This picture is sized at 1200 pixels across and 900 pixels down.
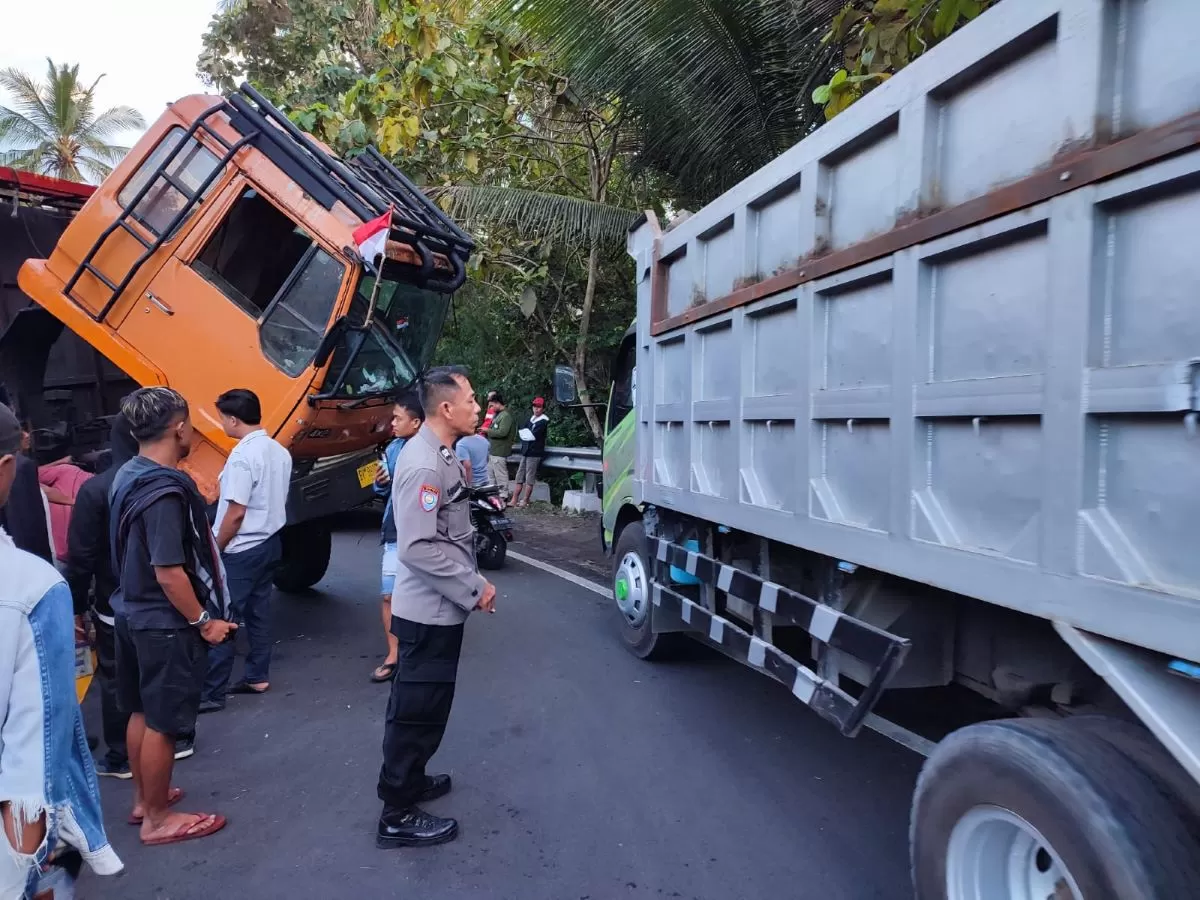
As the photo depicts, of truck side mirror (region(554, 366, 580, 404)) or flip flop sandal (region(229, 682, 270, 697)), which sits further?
truck side mirror (region(554, 366, 580, 404))

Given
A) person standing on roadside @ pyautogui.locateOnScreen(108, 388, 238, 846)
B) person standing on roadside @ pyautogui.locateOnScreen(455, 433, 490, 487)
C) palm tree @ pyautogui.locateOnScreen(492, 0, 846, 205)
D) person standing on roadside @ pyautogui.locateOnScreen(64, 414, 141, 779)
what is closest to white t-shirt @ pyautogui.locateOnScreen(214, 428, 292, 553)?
person standing on roadside @ pyautogui.locateOnScreen(64, 414, 141, 779)

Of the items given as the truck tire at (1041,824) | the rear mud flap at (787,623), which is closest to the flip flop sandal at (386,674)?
the rear mud flap at (787,623)

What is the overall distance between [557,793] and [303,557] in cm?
425

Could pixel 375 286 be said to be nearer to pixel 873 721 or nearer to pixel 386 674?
pixel 386 674

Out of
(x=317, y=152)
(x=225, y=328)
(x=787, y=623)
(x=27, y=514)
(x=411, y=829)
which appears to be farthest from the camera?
(x=317, y=152)

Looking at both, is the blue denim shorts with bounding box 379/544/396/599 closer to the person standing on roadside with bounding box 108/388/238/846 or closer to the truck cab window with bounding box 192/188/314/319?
the person standing on roadside with bounding box 108/388/238/846

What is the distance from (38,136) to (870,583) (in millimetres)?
28873

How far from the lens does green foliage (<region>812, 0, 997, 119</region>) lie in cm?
390

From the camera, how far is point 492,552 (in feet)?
27.4

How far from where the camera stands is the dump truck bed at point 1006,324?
1778 mm

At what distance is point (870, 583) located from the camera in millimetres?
3021

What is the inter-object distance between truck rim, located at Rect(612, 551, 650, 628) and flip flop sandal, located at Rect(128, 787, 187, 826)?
2.73m

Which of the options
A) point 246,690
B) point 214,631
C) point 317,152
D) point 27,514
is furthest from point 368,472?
point 214,631

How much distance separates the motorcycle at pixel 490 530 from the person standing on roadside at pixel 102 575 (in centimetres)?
407
